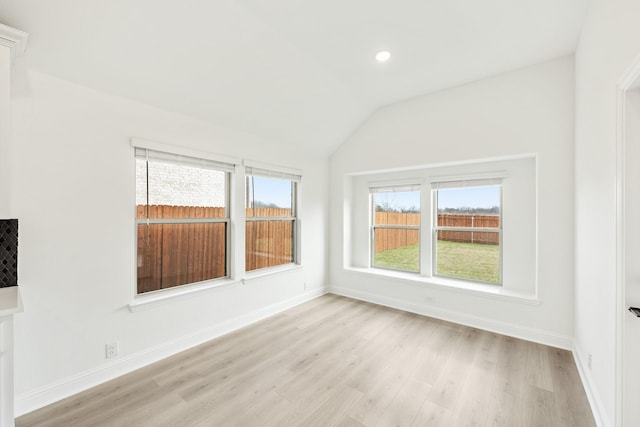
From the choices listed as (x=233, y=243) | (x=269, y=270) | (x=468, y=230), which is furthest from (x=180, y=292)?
(x=468, y=230)

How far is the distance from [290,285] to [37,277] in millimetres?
2760

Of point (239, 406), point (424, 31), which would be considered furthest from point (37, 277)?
point (424, 31)

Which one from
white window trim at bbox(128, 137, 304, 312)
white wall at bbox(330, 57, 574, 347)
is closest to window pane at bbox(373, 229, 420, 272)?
white wall at bbox(330, 57, 574, 347)

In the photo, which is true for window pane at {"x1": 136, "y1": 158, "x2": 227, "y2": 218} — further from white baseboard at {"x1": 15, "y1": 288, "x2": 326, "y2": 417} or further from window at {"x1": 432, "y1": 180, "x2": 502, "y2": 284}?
window at {"x1": 432, "y1": 180, "x2": 502, "y2": 284}

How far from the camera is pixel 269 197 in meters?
3.91

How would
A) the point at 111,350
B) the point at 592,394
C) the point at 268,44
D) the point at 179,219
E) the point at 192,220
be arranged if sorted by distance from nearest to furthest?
1. the point at 592,394
2. the point at 111,350
3. the point at 268,44
4. the point at 179,219
5. the point at 192,220

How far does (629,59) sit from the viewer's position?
1.38 meters

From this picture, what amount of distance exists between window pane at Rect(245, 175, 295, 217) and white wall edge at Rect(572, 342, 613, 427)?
360 centimetres

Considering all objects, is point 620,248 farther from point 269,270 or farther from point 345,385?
point 269,270

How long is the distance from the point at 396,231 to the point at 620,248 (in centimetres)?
302

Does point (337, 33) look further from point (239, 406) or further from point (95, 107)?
point (239, 406)

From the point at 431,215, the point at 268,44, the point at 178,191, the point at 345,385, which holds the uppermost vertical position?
the point at 268,44

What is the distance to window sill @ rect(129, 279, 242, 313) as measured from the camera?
2.50 m

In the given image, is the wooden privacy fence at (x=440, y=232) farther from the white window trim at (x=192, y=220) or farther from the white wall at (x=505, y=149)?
the white window trim at (x=192, y=220)
